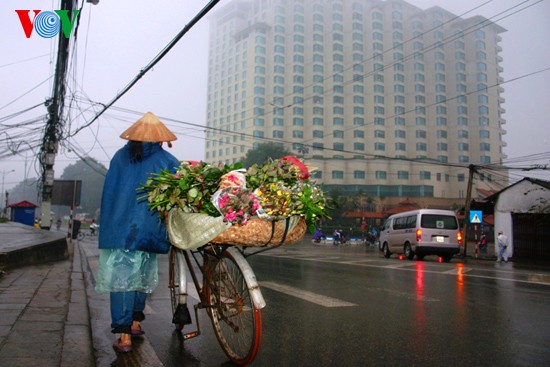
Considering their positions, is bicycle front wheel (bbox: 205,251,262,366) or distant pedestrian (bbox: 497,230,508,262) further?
distant pedestrian (bbox: 497,230,508,262)

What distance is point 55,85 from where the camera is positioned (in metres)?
15.0

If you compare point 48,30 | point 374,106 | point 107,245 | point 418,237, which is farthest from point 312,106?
point 107,245

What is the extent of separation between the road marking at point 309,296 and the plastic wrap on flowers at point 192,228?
9.19 feet

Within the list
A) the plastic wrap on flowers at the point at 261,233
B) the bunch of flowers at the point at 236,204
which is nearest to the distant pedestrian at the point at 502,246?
the plastic wrap on flowers at the point at 261,233

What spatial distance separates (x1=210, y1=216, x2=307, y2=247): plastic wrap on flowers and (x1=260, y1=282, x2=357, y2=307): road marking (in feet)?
8.66

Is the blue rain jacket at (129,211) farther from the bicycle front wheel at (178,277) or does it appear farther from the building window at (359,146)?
the building window at (359,146)

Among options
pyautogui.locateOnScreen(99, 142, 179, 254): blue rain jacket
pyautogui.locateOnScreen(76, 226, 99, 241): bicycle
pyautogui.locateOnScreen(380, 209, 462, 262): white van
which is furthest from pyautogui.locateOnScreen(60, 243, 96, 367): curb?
pyautogui.locateOnScreen(76, 226, 99, 241): bicycle

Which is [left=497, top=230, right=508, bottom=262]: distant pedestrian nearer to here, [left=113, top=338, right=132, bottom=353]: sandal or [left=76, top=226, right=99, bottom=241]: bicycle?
[left=113, top=338, right=132, bottom=353]: sandal

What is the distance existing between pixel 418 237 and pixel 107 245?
48.6ft

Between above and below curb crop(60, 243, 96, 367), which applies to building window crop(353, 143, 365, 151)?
above

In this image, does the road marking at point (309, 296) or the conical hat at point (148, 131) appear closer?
the conical hat at point (148, 131)

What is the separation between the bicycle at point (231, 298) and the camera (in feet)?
9.49

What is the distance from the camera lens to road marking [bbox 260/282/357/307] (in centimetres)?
540

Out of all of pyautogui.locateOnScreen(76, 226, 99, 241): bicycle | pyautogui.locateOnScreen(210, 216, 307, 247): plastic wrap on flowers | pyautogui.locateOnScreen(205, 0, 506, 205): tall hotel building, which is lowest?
pyautogui.locateOnScreen(76, 226, 99, 241): bicycle
